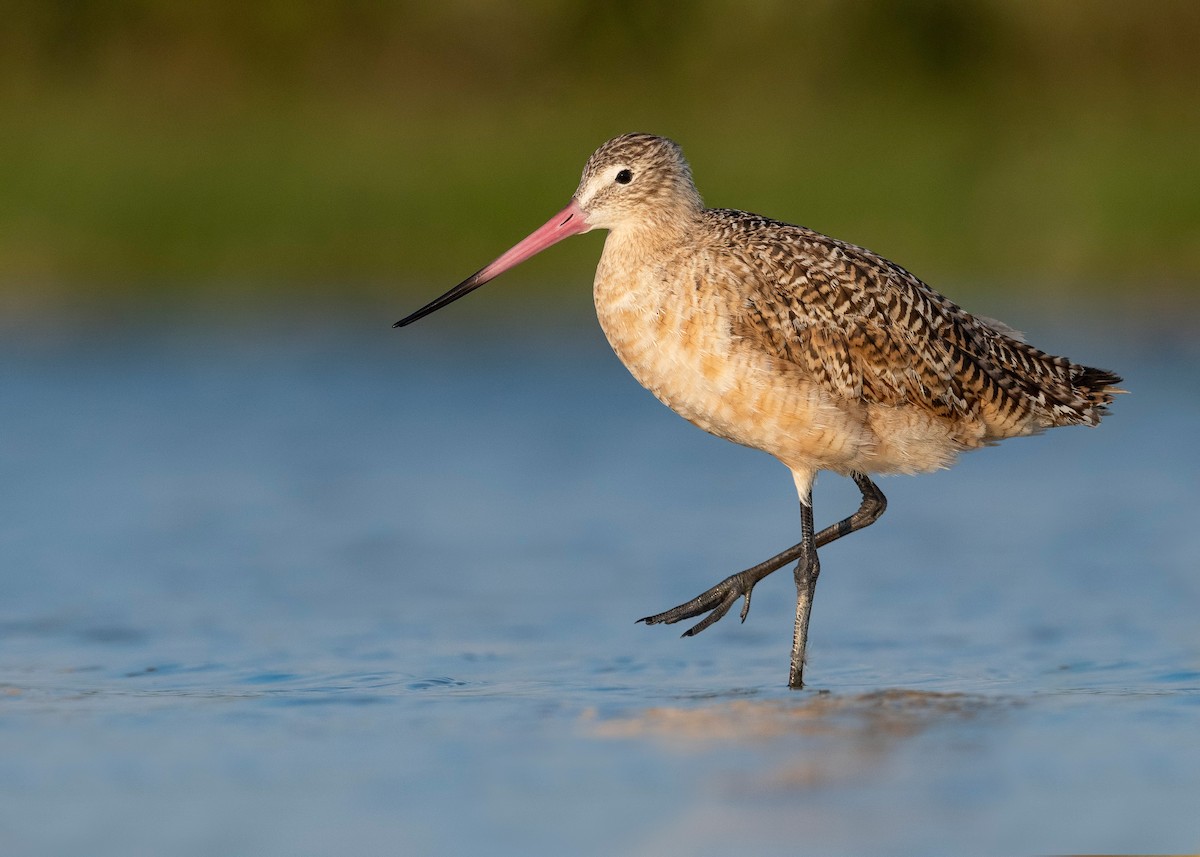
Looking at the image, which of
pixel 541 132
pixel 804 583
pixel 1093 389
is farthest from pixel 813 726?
pixel 541 132

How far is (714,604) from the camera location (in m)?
6.82

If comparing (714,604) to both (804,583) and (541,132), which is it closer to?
(804,583)

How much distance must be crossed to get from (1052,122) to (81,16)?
9052 mm

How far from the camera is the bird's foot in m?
6.75

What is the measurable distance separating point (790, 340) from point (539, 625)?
1634mm

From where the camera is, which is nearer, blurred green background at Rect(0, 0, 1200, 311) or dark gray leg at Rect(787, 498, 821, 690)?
dark gray leg at Rect(787, 498, 821, 690)

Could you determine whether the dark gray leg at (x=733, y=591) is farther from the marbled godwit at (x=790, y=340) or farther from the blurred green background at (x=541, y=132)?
the blurred green background at (x=541, y=132)

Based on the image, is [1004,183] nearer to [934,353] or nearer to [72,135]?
[72,135]

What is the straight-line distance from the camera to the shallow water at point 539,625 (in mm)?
4766

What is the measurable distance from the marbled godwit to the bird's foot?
9.4 inches

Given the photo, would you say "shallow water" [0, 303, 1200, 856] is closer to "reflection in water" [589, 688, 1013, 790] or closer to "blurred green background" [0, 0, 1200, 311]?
"reflection in water" [589, 688, 1013, 790]

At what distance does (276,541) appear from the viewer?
28.7ft

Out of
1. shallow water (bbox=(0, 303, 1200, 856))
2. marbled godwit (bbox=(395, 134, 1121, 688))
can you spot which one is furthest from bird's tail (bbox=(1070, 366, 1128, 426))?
shallow water (bbox=(0, 303, 1200, 856))

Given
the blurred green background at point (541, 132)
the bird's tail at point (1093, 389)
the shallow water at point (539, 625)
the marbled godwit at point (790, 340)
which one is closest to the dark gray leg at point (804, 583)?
the marbled godwit at point (790, 340)
